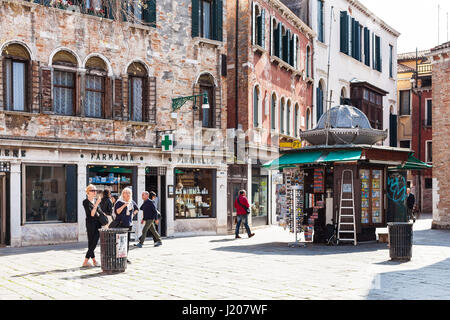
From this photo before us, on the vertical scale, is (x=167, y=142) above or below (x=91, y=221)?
above

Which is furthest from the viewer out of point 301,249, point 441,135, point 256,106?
point 441,135

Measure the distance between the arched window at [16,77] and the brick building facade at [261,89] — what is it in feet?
27.8

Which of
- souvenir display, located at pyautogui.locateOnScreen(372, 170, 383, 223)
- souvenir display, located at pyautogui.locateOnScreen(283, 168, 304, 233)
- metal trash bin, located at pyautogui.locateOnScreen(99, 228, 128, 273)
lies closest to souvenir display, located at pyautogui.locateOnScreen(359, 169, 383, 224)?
souvenir display, located at pyautogui.locateOnScreen(372, 170, 383, 223)

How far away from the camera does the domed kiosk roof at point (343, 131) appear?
18.9 metres

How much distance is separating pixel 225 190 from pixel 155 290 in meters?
13.7

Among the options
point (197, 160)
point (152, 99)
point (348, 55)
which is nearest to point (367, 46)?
point (348, 55)

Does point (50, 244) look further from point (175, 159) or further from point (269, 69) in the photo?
point (269, 69)

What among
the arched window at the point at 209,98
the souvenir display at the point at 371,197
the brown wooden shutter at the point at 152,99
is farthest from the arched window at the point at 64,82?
the souvenir display at the point at 371,197

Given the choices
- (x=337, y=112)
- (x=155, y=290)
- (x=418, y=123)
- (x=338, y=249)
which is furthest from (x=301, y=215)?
(x=418, y=123)

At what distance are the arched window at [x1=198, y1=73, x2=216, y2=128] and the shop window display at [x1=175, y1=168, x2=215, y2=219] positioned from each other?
1842 mm

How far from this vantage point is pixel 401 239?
13633 millimetres

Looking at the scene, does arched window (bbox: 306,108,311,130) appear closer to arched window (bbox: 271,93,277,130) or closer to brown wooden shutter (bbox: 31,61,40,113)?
arched window (bbox: 271,93,277,130)

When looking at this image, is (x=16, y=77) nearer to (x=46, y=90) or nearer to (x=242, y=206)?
(x=46, y=90)

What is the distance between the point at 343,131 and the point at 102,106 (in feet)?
25.5
